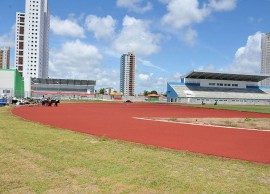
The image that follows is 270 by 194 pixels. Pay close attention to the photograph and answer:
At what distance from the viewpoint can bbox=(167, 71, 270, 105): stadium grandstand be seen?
298ft

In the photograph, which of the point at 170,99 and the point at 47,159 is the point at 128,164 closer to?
the point at 47,159

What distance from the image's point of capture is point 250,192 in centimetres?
537

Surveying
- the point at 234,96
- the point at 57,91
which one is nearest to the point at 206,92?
the point at 234,96

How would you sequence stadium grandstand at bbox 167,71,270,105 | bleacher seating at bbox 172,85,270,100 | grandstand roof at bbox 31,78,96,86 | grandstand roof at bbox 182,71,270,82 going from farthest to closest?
grandstand roof at bbox 31,78,96,86 → grandstand roof at bbox 182,71,270,82 → bleacher seating at bbox 172,85,270,100 → stadium grandstand at bbox 167,71,270,105

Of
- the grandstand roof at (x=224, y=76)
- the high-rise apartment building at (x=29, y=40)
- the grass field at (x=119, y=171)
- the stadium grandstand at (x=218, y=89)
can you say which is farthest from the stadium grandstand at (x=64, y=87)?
the grass field at (x=119, y=171)

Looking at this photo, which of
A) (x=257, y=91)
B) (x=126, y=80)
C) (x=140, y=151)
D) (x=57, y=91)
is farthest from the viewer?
(x=126, y=80)

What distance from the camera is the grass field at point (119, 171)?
18.0ft

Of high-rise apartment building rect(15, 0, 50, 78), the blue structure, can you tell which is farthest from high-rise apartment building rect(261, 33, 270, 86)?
the blue structure

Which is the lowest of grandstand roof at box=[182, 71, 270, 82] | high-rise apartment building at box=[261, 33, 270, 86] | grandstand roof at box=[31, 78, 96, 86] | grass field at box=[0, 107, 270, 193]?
grass field at box=[0, 107, 270, 193]

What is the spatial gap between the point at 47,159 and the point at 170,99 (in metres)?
88.1

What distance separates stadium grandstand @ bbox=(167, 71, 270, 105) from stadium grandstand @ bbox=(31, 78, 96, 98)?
132 feet

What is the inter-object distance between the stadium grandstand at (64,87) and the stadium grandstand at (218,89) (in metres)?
40.3

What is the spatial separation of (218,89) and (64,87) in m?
61.3

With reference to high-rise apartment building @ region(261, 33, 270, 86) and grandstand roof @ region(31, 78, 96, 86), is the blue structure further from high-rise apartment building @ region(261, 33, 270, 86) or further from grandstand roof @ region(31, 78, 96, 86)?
high-rise apartment building @ region(261, 33, 270, 86)
